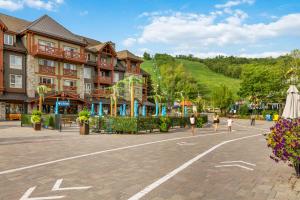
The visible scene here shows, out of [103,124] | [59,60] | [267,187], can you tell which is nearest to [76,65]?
[59,60]

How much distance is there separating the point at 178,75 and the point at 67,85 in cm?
4143

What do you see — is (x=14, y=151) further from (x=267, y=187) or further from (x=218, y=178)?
(x=267, y=187)

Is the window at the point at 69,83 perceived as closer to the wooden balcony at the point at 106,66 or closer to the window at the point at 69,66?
the window at the point at 69,66

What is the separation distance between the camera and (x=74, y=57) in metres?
41.3

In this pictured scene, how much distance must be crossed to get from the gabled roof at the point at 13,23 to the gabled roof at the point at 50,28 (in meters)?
1.40

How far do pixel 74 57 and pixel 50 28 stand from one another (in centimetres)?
509

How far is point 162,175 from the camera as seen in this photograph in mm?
7574

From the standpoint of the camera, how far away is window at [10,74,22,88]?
117 feet

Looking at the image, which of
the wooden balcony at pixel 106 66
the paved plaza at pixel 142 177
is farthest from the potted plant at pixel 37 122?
the wooden balcony at pixel 106 66

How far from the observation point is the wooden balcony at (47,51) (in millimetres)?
36531

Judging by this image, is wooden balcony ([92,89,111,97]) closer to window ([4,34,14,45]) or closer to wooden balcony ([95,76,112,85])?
wooden balcony ([95,76,112,85])

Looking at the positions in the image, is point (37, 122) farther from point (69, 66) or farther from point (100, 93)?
point (100, 93)

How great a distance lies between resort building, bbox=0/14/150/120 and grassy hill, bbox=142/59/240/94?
208ft

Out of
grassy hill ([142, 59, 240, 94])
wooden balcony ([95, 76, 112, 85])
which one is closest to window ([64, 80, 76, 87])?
wooden balcony ([95, 76, 112, 85])
